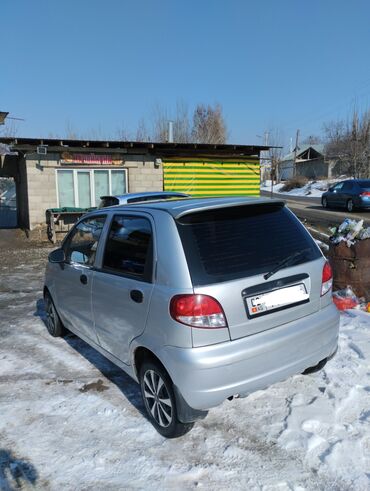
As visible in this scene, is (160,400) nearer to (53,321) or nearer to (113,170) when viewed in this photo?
(53,321)

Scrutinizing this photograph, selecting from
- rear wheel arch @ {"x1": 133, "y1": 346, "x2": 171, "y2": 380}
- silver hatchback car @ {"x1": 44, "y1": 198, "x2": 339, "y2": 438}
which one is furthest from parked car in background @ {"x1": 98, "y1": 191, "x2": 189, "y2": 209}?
rear wheel arch @ {"x1": 133, "y1": 346, "x2": 171, "y2": 380}

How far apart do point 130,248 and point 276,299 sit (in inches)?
47.5

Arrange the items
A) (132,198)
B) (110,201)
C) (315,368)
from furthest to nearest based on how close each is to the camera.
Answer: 1. (110,201)
2. (132,198)
3. (315,368)

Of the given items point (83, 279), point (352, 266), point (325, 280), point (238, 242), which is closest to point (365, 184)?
point (352, 266)

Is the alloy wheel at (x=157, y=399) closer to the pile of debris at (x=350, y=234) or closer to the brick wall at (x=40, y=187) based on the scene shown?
the pile of debris at (x=350, y=234)

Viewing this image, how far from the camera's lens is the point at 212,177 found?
16.3m

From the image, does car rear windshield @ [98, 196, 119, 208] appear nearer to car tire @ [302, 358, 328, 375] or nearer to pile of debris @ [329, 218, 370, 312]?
pile of debris @ [329, 218, 370, 312]

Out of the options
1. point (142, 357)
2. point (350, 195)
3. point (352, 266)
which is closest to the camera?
point (142, 357)

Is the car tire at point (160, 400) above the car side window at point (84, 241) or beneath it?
beneath

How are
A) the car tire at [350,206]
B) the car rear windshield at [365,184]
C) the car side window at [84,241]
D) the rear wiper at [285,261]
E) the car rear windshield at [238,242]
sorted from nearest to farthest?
the car rear windshield at [238,242] < the rear wiper at [285,261] < the car side window at [84,241] < the car rear windshield at [365,184] < the car tire at [350,206]

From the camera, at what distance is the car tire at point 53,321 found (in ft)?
16.2

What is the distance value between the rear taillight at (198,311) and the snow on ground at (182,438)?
0.96 metres

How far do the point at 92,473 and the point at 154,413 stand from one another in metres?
0.62

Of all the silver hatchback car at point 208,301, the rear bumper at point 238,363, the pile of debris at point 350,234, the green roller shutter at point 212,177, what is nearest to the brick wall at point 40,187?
the green roller shutter at point 212,177
